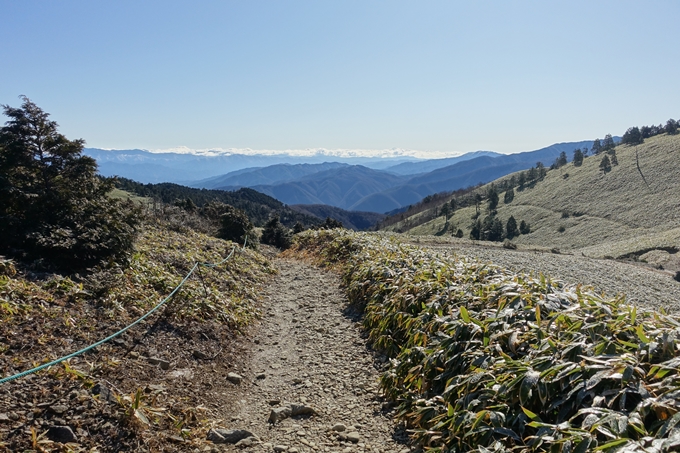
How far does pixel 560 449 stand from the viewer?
99.8 inches

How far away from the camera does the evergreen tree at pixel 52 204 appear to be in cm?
703

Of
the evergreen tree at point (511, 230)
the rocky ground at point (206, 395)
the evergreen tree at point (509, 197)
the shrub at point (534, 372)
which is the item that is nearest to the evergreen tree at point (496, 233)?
the evergreen tree at point (511, 230)

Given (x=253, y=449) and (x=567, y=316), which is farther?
(x=253, y=449)

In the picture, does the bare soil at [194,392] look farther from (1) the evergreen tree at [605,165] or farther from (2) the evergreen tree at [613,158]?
(2) the evergreen tree at [613,158]

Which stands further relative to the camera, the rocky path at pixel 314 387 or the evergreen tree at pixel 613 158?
the evergreen tree at pixel 613 158

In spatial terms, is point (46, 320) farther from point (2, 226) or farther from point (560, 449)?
point (560, 449)

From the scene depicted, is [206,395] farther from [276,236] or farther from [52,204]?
[276,236]

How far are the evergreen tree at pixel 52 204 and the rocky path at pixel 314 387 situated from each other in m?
3.88

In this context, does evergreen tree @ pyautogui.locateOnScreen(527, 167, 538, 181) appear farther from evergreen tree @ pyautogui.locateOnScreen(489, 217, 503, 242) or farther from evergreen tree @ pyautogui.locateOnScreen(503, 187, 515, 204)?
evergreen tree @ pyautogui.locateOnScreen(489, 217, 503, 242)

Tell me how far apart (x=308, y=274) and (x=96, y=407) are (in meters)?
10.6

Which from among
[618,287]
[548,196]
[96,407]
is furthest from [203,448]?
[548,196]

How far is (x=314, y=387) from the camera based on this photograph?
18.7 feet

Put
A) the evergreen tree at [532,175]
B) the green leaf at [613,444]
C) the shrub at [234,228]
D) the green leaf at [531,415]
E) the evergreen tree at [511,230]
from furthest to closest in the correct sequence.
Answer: the evergreen tree at [532,175] < the evergreen tree at [511,230] < the shrub at [234,228] < the green leaf at [531,415] < the green leaf at [613,444]

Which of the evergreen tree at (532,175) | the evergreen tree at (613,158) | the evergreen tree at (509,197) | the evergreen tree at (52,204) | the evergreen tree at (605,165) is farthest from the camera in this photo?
the evergreen tree at (532,175)
